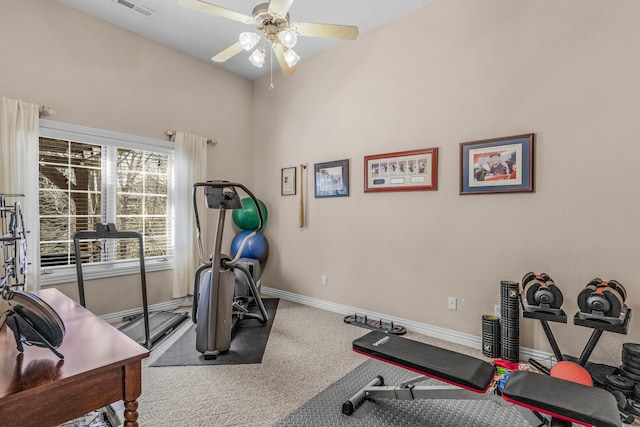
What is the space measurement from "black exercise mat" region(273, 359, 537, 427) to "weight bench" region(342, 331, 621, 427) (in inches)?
3.3

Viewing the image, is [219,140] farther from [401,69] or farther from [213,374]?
[213,374]

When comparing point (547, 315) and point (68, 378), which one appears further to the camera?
point (547, 315)

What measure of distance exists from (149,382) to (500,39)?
4.09m

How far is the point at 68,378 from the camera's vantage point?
39.1 inches

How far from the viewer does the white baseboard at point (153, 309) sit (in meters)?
3.63

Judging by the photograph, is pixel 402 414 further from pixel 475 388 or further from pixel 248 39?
pixel 248 39

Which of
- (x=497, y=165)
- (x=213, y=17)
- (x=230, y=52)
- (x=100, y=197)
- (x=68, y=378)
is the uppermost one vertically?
(x=213, y=17)

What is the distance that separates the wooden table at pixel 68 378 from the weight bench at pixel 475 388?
4.47ft

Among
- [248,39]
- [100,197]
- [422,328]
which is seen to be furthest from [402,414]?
[100,197]

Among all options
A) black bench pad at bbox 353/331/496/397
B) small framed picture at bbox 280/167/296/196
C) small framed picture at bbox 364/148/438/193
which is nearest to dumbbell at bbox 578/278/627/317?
black bench pad at bbox 353/331/496/397

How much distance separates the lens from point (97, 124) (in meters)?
3.52

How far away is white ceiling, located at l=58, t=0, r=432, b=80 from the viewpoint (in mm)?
3268

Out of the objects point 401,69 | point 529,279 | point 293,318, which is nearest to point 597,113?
point 529,279

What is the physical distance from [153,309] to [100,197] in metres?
1.48
